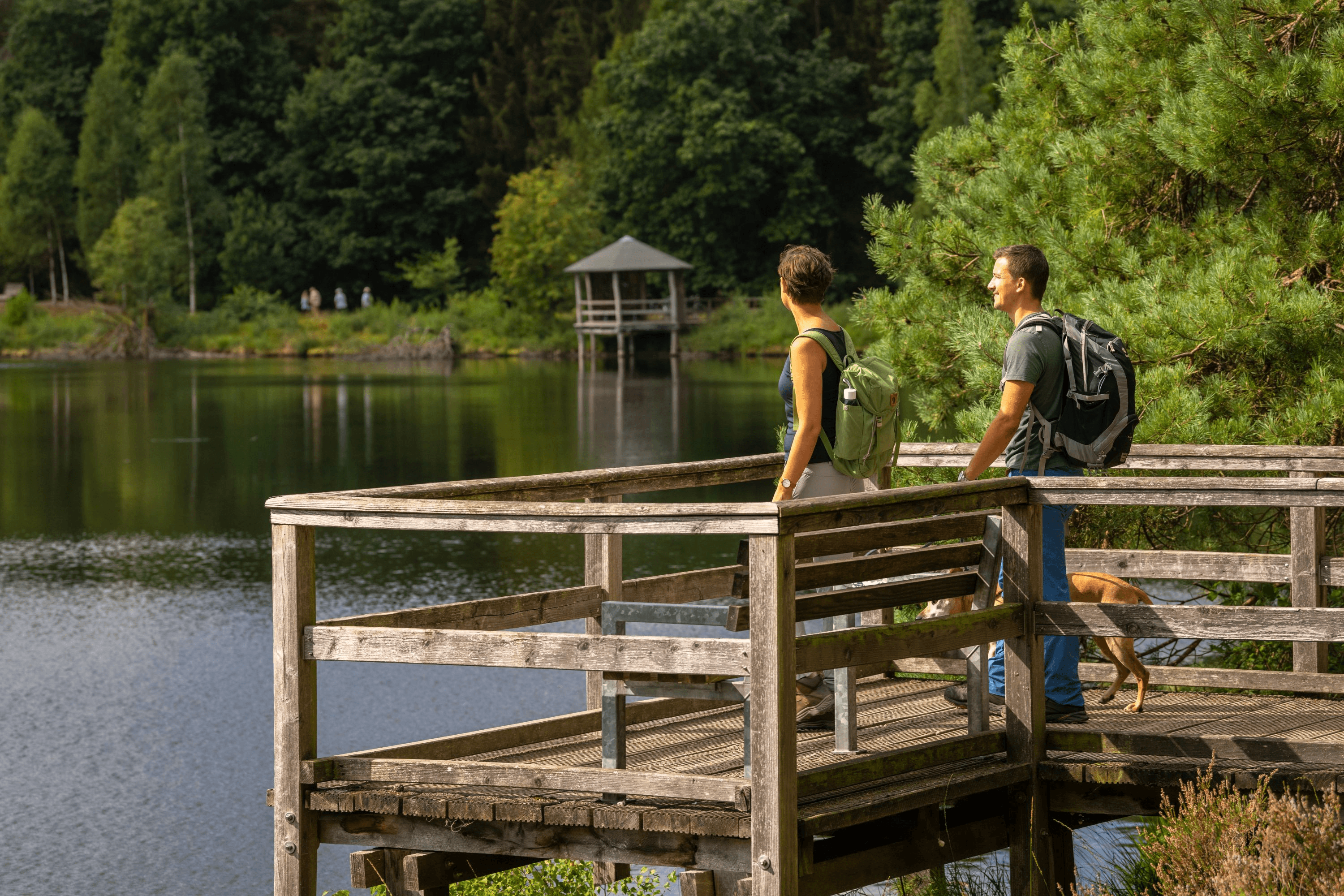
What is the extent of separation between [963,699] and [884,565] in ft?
4.79

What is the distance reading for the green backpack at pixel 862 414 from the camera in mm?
5453

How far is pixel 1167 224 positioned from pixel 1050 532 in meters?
4.27

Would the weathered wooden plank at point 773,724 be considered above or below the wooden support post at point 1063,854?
above

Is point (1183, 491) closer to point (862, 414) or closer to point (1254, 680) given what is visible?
point (862, 414)

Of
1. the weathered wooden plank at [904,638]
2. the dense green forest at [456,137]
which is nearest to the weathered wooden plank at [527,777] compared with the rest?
the weathered wooden plank at [904,638]

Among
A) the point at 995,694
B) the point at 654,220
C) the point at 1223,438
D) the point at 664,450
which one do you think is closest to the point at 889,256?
the point at 1223,438

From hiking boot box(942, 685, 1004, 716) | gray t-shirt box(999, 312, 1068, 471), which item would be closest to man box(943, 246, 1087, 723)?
gray t-shirt box(999, 312, 1068, 471)

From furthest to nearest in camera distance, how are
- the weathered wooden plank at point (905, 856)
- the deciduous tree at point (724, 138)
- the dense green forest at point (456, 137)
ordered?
the dense green forest at point (456, 137), the deciduous tree at point (724, 138), the weathered wooden plank at point (905, 856)

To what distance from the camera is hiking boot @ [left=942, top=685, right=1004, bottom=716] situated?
6.11 meters

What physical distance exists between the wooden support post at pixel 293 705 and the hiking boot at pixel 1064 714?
259 centimetres

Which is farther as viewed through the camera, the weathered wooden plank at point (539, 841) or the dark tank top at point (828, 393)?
the dark tank top at point (828, 393)

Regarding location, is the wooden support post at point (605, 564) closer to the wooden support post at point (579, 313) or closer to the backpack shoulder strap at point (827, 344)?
the backpack shoulder strap at point (827, 344)

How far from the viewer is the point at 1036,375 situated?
5.62m

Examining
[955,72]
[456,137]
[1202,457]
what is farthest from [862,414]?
[456,137]
